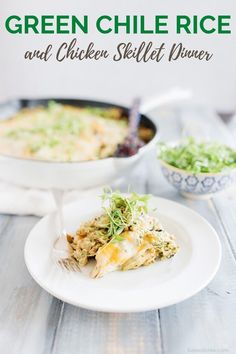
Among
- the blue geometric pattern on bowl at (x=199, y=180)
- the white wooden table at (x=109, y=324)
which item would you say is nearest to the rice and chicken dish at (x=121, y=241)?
the white wooden table at (x=109, y=324)

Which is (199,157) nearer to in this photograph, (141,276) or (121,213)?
(121,213)

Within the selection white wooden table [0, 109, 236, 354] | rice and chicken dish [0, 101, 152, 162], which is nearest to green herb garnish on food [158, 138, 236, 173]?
rice and chicken dish [0, 101, 152, 162]

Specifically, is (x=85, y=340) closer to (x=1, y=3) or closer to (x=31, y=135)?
(x=31, y=135)

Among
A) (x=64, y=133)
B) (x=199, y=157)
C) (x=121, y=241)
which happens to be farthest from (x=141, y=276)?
(x=64, y=133)

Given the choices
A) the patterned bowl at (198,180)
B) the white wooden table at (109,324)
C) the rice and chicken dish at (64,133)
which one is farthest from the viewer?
the rice and chicken dish at (64,133)

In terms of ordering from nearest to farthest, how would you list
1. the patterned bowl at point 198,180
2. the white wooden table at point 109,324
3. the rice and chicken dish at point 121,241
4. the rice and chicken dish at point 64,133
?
the white wooden table at point 109,324
the rice and chicken dish at point 121,241
the patterned bowl at point 198,180
the rice and chicken dish at point 64,133

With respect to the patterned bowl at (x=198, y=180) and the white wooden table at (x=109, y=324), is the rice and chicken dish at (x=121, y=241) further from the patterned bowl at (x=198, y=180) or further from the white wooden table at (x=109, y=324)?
the patterned bowl at (x=198, y=180)
